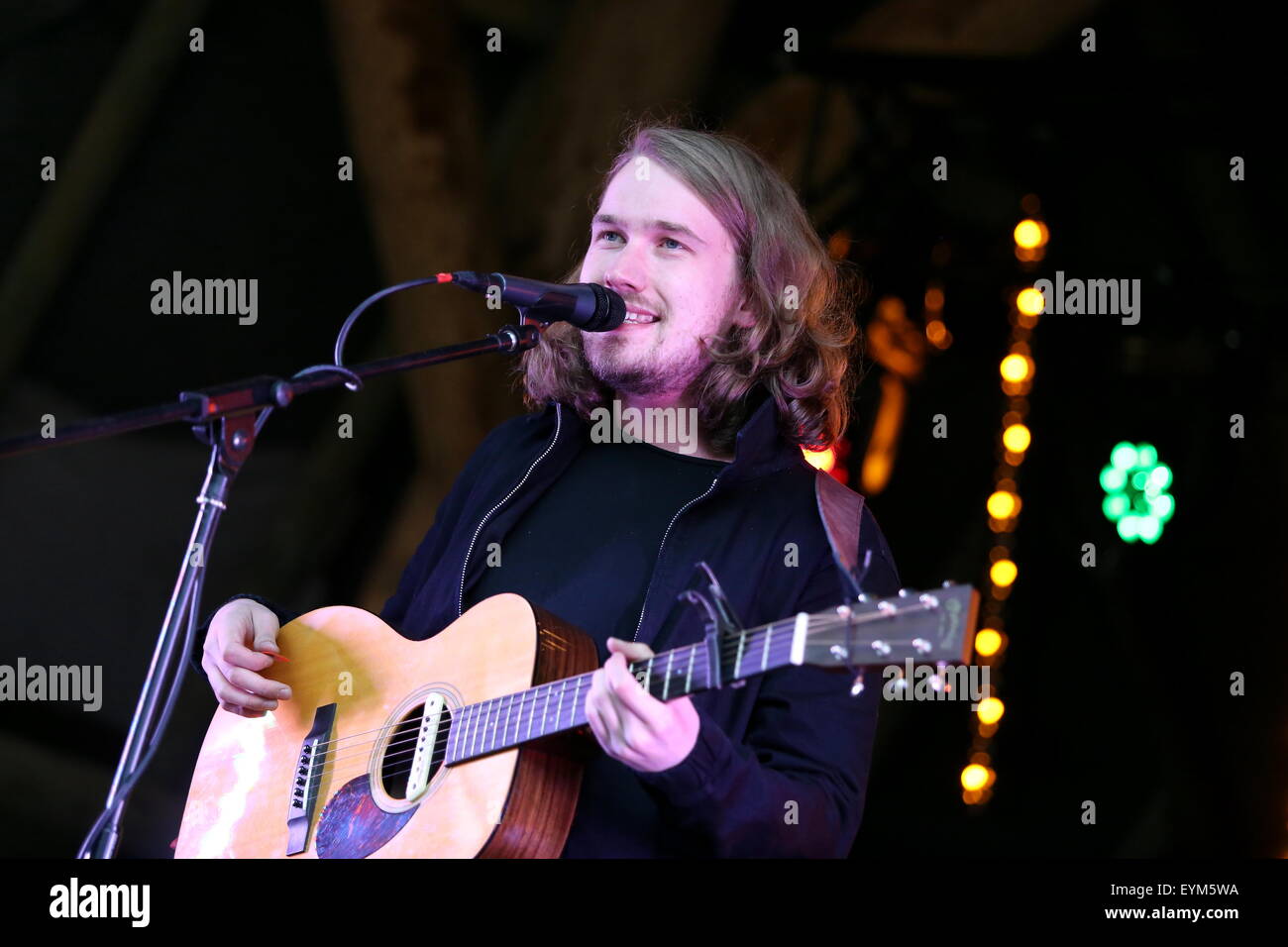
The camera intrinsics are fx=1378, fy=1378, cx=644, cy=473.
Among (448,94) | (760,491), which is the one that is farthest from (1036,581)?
(760,491)

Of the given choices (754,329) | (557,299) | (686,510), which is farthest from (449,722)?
(754,329)

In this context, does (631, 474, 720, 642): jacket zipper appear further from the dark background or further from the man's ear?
the dark background

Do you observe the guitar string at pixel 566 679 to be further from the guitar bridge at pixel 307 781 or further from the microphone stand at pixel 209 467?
the microphone stand at pixel 209 467

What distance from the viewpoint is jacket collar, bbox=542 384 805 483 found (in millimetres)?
2426

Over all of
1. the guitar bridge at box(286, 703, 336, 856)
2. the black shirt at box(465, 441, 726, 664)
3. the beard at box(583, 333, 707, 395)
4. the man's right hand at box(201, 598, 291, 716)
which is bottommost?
the guitar bridge at box(286, 703, 336, 856)

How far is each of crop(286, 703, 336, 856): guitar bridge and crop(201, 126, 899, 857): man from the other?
0.38 ft

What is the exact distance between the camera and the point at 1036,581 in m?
6.43

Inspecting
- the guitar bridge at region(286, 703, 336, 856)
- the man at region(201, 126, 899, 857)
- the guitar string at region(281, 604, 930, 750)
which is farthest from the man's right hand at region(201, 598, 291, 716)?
the guitar string at region(281, 604, 930, 750)

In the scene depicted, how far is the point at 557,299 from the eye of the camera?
92.0 inches

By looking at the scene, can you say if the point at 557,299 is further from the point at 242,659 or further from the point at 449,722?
the point at 242,659

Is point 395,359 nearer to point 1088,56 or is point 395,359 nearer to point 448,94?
point 448,94

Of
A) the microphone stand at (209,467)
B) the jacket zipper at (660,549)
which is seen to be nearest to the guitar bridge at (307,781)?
the microphone stand at (209,467)
